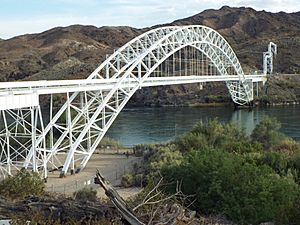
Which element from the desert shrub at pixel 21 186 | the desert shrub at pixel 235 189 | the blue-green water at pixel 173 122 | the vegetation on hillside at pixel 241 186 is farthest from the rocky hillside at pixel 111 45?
the desert shrub at pixel 21 186

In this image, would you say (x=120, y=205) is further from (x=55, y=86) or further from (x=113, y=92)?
(x=113, y=92)

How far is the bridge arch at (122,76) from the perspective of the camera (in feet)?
79.7

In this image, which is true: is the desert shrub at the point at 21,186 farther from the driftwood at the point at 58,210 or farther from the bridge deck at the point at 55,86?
the driftwood at the point at 58,210

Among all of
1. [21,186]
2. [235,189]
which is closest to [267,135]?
[235,189]

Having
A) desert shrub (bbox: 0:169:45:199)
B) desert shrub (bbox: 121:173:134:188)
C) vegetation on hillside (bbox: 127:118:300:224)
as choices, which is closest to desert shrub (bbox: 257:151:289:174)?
vegetation on hillside (bbox: 127:118:300:224)

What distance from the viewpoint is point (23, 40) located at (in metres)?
146

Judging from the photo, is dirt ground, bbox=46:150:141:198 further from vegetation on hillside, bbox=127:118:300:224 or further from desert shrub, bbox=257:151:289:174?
desert shrub, bbox=257:151:289:174

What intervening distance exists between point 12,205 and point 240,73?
58268 millimetres

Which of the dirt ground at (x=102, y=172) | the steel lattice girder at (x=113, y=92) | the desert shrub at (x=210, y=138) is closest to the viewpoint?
the dirt ground at (x=102, y=172)

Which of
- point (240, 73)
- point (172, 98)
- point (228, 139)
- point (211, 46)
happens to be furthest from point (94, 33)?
point (228, 139)

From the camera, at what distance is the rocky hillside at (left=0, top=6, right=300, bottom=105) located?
90.8 m

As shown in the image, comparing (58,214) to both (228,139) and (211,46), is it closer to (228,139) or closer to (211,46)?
(228,139)

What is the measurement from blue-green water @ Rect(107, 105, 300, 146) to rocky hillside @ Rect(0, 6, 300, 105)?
14.9 m

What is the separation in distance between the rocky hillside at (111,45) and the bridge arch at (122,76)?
32.4 m
